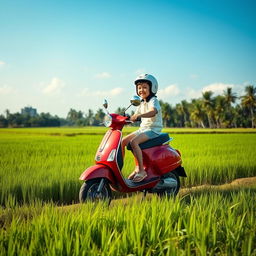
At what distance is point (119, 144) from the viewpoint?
154 inches

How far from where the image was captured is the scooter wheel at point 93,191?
3.62 metres

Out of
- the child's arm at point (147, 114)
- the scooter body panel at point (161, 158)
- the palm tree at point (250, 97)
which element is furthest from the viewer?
the palm tree at point (250, 97)

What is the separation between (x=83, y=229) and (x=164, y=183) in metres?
2.23

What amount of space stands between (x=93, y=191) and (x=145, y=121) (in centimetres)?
123

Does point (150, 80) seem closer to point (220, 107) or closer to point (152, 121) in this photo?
point (152, 121)

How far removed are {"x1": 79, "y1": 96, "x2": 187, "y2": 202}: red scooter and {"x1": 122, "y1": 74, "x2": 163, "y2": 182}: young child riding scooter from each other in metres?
0.12

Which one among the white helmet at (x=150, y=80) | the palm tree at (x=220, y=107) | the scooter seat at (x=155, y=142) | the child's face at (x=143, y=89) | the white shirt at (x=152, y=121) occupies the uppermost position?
the palm tree at (x=220, y=107)

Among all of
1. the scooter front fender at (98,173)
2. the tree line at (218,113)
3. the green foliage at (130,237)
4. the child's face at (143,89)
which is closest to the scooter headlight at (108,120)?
the scooter front fender at (98,173)

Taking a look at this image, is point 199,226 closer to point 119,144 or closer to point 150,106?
point 119,144

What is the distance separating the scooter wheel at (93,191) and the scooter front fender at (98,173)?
0.10 m

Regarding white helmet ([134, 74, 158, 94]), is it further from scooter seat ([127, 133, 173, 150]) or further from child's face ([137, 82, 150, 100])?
scooter seat ([127, 133, 173, 150])

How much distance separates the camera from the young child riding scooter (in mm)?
4035

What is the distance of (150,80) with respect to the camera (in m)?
4.17

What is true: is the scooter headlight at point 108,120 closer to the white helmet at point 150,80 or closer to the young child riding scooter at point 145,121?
the young child riding scooter at point 145,121
